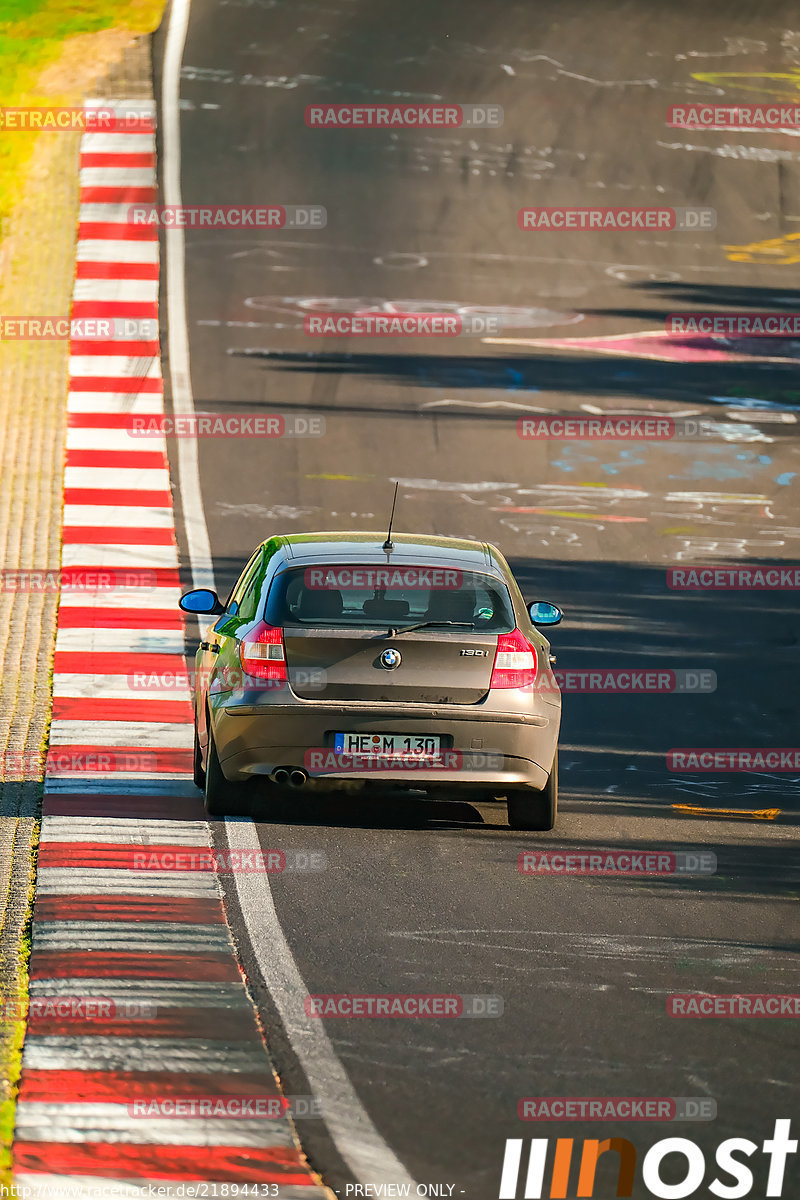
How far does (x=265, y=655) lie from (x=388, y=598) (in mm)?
836

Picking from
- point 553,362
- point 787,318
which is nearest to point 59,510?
point 553,362

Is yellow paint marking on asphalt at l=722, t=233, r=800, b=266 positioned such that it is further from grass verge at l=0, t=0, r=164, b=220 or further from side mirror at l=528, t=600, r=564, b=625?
side mirror at l=528, t=600, r=564, b=625

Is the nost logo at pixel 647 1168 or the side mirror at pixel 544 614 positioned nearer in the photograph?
the nost logo at pixel 647 1168

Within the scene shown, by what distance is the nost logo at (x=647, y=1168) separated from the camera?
17.3 ft

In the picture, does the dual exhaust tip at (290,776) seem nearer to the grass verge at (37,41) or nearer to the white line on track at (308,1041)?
the white line on track at (308,1041)

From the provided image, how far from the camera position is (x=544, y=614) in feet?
33.4

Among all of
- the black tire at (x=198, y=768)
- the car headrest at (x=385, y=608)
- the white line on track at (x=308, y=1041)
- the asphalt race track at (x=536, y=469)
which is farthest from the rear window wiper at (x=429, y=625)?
the black tire at (x=198, y=768)

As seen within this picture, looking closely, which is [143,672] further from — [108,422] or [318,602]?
[108,422]

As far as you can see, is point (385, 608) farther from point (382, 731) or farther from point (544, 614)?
point (544, 614)

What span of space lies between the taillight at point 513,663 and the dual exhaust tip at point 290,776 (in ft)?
3.83

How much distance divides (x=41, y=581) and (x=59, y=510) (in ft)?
6.99

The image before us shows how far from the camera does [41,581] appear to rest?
16.1 metres

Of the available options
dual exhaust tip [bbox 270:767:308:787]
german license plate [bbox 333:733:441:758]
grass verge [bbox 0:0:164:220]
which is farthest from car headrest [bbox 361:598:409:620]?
grass verge [bbox 0:0:164:220]

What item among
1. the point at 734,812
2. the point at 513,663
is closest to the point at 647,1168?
the point at 513,663
